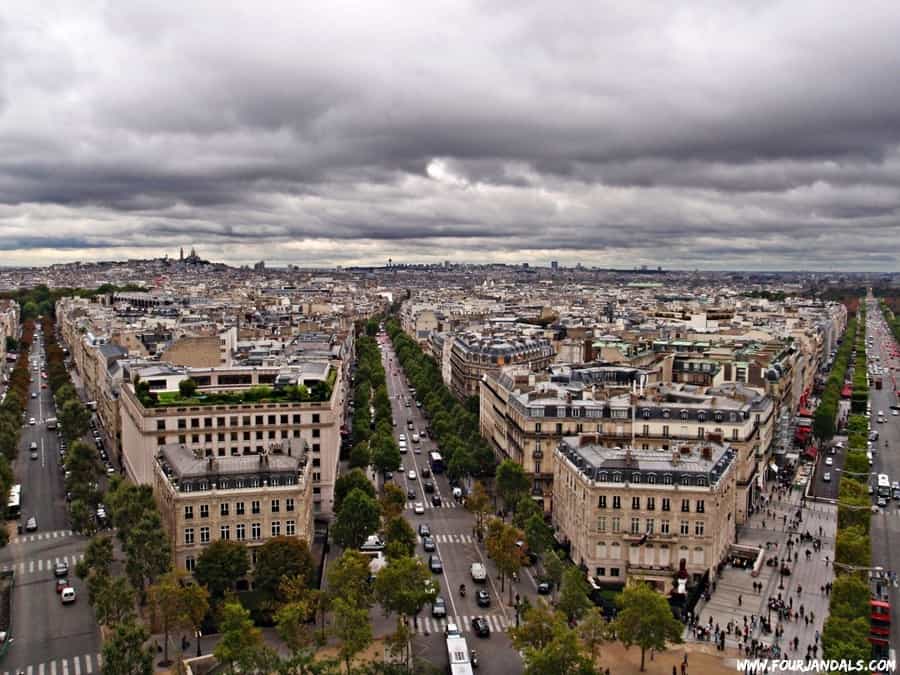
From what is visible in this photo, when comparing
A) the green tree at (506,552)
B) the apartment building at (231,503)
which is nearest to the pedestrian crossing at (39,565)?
the apartment building at (231,503)

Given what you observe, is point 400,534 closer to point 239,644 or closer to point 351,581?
point 351,581

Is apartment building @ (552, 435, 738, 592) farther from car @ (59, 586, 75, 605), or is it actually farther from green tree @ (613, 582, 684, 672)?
car @ (59, 586, 75, 605)

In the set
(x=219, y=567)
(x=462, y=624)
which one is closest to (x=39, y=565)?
(x=219, y=567)

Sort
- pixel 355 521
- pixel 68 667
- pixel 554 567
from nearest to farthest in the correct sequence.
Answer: pixel 68 667 < pixel 554 567 < pixel 355 521

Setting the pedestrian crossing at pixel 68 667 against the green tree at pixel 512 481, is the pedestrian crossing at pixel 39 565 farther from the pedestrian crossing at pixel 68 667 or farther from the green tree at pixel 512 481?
the green tree at pixel 512 481

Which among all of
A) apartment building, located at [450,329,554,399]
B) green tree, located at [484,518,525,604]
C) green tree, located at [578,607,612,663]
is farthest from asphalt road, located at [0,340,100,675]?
apartment building, located at [450,329,554,399]

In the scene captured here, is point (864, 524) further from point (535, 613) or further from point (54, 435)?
point (54, 435)

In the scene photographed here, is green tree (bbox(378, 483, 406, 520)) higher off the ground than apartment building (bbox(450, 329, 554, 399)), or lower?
lower
